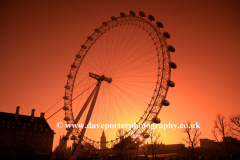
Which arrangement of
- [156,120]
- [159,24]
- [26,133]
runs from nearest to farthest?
1. [156,120]
2. [159,24]
3. [26,133]

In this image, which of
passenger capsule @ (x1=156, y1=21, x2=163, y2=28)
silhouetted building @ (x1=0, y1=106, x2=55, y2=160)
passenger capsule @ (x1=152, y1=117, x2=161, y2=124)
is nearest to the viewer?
passenger capsule @ (x1=152, y1=117, x2=161, y2=124)

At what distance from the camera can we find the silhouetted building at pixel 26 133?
161 feet

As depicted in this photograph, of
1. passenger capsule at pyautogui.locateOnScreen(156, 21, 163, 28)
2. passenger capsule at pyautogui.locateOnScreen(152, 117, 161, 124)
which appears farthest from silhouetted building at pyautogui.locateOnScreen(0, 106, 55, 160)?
passenger capsule at pyautogui.locateOnScreen(156, 21, 163, 28)

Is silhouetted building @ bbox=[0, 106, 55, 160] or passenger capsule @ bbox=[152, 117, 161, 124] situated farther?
silhouetted building @ bbox=[0, 106, 55, 160]

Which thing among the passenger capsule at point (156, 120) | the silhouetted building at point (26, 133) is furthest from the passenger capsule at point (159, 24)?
the silhouetted building at point (26, 133)

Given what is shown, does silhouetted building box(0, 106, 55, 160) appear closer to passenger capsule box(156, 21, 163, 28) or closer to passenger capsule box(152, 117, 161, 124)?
passenger capsule box(152, 117, 161, 124)

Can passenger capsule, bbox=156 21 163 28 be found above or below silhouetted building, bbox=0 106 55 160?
above

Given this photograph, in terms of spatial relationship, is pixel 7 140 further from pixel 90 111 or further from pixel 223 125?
pixel 223 125

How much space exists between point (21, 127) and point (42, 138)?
23.8ft

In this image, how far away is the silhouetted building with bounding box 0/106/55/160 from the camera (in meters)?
49.1

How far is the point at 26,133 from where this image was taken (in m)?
53.3

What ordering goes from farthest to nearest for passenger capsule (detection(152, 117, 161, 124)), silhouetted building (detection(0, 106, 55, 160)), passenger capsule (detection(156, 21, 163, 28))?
silhouetted building (detection(0, 106, 55, 160)) < passenger capsule (detection(156, 21, 163, 28)) < passenger capsule (detection(152, 117, 161, 124))

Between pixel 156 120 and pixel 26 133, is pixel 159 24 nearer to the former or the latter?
pixel 156 120

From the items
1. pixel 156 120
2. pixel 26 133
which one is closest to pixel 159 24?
pixel 156 120
